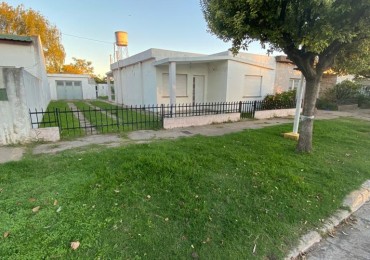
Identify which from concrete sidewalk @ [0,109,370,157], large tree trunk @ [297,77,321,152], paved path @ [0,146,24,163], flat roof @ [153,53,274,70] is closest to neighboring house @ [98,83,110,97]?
flat roof @ [153,53,274,70]

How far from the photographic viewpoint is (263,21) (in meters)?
4.16

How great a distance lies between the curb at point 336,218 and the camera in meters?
2.46

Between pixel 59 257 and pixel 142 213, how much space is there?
3.20 feet

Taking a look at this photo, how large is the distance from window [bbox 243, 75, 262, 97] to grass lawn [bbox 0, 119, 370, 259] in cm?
836

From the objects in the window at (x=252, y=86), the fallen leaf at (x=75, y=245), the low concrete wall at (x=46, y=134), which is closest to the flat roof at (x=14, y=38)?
the low concrete wall at (x=46, y=134)

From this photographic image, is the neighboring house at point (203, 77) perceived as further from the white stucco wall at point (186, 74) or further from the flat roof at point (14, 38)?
the flat roof at point (14, 38)

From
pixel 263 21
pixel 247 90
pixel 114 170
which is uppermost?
pixel 263 21

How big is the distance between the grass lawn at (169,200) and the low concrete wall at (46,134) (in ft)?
4.15

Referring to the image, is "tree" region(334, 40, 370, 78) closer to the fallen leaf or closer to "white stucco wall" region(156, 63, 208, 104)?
the fallen leaf

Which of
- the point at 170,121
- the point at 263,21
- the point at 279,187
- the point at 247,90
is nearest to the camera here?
the point at 279,187

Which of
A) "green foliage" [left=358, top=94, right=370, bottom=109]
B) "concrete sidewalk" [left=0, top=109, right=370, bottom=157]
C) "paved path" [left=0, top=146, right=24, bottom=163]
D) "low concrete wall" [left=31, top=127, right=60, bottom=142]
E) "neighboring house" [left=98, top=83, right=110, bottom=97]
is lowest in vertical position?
"paved path" [left=0, top=146, right=24, bottom=163]

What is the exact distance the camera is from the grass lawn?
91.4 inches

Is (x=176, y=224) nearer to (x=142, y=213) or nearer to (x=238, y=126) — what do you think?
(x=142, y=213)

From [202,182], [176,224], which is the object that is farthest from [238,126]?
[176,224]
